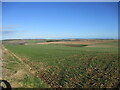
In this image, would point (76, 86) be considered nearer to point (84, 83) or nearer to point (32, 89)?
point (84, 83)

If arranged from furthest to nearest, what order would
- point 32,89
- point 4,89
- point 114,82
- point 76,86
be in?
1. point 114,82
2. point 76,86
3. point 32,89
4. point 4,89

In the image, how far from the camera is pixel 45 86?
6.59 m

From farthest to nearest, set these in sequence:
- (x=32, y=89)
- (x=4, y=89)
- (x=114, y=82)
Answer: (x=114, y=82)
(x=32, y=89)
(x=4, y=89)

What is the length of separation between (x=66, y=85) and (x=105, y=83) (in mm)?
2005

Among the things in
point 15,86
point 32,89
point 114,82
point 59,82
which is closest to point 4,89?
point 15,86

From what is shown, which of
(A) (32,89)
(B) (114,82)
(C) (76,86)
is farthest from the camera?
(B) (114,82)

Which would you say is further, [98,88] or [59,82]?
[59,82]


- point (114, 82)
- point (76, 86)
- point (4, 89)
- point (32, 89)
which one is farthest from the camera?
point (114, 82)

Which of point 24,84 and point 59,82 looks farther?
point 59,82

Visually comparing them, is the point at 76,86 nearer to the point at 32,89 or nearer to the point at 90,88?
the point at 90,88

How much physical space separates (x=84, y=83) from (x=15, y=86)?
336 cm

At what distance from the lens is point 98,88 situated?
6258 millimetres

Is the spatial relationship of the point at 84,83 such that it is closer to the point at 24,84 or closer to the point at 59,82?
the point at 59,82

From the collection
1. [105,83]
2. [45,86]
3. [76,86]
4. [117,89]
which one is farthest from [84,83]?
[45,86]
